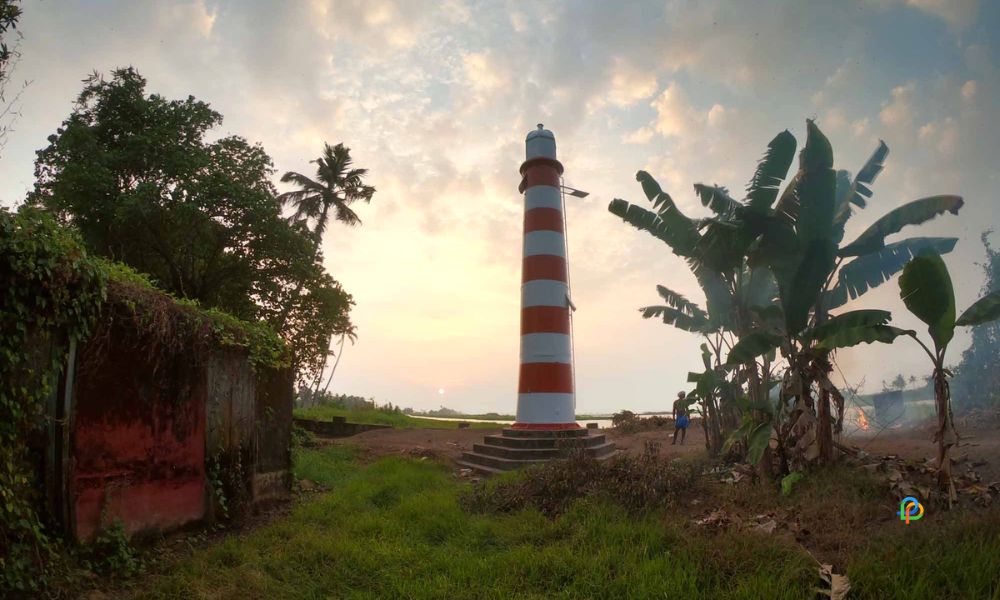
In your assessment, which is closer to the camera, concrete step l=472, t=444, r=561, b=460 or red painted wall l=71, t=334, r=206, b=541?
red painted wall l=71, t=334, r=206, b=541

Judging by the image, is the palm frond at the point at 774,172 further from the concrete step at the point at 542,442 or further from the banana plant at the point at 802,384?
the concrete step at the point at 542,442

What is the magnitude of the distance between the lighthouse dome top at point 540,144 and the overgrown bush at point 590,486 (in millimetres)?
8212

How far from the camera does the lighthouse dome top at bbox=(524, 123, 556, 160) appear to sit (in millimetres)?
13686

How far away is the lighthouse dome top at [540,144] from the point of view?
539 inches

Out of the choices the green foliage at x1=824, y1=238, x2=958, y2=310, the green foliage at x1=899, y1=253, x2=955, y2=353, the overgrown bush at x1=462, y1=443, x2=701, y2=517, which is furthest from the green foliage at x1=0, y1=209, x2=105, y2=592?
the green foliage at x1=824, y1=238, x2=958, y2=310

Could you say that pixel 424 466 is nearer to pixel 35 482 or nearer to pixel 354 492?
pixel 354 492

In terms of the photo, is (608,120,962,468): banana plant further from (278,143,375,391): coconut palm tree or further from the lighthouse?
(278,143,375,391): coconut palm tree

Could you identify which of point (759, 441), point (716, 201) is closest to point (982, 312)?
point (759, 441)

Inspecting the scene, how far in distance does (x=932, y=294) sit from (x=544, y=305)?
7714 mm

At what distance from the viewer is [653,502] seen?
6.46 metres

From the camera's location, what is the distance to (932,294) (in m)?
6.04

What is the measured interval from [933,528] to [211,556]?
22.4 feet
